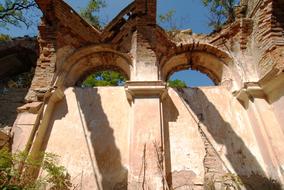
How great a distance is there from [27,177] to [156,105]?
113 inches

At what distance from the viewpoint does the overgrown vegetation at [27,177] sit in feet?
12.9

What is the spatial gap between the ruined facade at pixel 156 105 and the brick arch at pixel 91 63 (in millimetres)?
29

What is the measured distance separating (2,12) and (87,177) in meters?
11.2

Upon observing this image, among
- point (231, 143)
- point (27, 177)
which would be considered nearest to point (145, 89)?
point (231, 143)

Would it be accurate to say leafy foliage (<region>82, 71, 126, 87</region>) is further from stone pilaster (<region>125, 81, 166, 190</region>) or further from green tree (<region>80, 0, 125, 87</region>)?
stone pilaster (<region>125, 81, 166, 190</region>)

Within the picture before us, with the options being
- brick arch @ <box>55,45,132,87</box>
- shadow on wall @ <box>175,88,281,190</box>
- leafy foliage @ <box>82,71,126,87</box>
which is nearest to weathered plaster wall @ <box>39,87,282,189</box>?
shadow on wall @ <box>175,88,281,190</box>

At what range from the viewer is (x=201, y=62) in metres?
7.87

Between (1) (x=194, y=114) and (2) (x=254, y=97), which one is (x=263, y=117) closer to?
(2) (x=254, y=97)

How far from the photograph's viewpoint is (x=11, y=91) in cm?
802

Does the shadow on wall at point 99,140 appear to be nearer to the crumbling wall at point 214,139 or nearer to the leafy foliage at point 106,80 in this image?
the crumbling wall at point 214,139

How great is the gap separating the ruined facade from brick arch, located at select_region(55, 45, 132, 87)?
3 centimetres

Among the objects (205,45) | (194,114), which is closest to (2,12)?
(205,45)

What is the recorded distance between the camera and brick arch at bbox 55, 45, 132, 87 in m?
7.10

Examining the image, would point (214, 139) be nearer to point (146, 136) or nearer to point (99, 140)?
point (146, 136)
